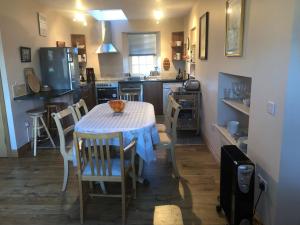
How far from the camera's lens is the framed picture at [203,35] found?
367 centimetres

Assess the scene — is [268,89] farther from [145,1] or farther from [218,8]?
[145,1]

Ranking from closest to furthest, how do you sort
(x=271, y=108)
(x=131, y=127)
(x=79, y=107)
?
(x=271, y=108), (x=131, y=127), (x=79, y=107)

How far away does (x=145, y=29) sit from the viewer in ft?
20.9

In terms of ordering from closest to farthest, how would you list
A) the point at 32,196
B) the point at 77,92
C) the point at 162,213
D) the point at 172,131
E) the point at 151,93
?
the point at 162,213 < the point at 32,196 < the point at 172,131 < the point at 77,92 < the point at 151,93

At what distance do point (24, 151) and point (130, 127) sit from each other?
2.33m

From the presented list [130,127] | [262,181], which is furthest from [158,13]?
[262,181]

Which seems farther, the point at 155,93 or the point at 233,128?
the point at 155,93

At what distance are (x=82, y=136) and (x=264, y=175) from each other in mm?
1488

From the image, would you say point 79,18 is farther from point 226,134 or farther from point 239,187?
point 239,187

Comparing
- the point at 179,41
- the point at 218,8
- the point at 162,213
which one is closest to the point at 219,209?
the point at 162,213

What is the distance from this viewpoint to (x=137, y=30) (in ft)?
21.0

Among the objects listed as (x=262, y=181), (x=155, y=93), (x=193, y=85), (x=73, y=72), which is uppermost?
(x=73, y=72)

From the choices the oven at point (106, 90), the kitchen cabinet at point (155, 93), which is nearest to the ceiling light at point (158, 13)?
the kitchen cabinet at point (155, 93)

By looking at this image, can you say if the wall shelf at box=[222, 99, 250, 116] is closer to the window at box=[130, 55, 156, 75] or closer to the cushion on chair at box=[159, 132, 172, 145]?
the cushion on chair at box=[159, 132, 172, 145]
